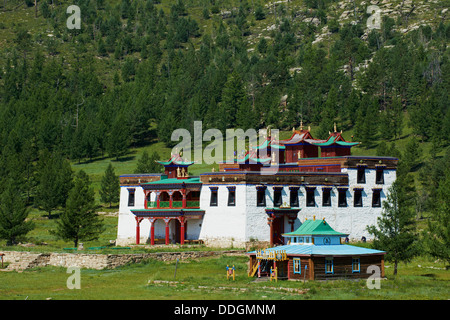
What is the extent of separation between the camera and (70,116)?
154500mm

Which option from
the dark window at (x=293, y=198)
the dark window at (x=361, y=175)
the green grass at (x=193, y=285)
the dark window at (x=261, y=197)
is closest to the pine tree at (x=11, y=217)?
the green grass at (x=193, y=285)

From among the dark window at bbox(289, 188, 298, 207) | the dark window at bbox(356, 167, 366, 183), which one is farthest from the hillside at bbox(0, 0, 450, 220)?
the dark window at bbox(289, 188, 298, 207)

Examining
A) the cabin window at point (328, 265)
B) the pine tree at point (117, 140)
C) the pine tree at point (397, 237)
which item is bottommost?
the cabin window at point (328, 265)

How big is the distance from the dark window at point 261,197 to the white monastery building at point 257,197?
3.9 inches

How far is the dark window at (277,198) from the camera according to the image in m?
68.8

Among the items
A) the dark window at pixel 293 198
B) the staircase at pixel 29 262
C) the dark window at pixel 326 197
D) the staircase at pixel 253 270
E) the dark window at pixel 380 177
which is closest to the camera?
the staircase at pixel 253 270

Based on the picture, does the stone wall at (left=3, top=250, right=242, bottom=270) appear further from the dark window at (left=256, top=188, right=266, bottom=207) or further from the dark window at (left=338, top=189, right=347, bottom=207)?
the dark window at (left=338, top=189, right=347, bottom=207)

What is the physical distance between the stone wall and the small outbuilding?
11.5 meters

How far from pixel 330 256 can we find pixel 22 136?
102m

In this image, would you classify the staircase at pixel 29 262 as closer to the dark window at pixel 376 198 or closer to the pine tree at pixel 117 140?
the dark window at pixel 376 198

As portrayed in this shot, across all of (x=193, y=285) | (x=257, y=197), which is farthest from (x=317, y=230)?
(x=257, y=197)

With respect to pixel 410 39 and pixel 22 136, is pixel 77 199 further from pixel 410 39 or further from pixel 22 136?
pixel 410 39

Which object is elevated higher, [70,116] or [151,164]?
[70,116]
